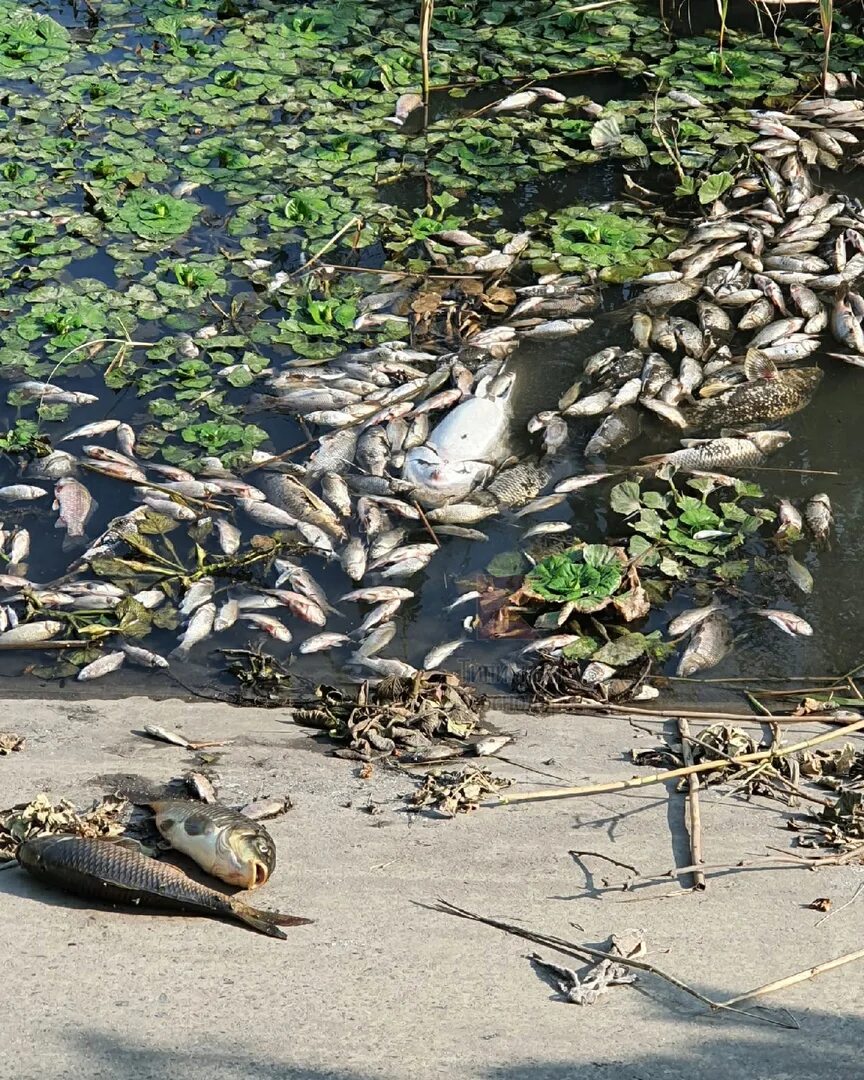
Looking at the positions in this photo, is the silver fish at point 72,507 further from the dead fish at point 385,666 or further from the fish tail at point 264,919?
the fish tail at point 264,919

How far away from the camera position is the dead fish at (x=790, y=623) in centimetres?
479

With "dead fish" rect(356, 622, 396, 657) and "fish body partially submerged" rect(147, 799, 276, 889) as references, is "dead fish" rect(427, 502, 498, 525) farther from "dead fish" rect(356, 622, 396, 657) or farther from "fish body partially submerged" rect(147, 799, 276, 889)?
→ "fish body partially submerged" rect(147, 799, 276, 889)

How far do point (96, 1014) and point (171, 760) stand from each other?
1.21m

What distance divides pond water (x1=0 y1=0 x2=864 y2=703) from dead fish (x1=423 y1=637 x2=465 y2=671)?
4cm

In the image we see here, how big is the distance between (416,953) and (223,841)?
2.05 ft

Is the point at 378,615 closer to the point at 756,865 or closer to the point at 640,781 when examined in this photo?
the point at 640,781

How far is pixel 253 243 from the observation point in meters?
7.07

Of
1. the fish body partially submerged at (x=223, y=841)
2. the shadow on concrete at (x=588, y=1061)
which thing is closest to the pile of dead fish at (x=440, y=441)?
the fish body partially submerged at (x=223, y=841)

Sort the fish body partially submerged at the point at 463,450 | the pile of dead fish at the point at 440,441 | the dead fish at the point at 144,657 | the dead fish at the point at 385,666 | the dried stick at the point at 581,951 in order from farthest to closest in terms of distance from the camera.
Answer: the fish body partially submerged at the point at 463,450 → the pile of dead fish at the point at 440,441 → the dead fish at the point at 144,657 → the dead fish at the point at 385,666 → the dried stick at the point at 581,951

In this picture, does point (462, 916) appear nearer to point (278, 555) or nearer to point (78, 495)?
point (278, 555)

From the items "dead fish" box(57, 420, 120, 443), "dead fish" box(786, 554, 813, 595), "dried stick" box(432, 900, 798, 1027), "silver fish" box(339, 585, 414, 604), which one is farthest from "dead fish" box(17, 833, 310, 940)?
"dead fish" box(57, 420, 120, 443)

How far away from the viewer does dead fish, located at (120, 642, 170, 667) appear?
4703 mm

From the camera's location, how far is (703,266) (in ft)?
22.0

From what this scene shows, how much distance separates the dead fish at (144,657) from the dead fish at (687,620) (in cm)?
191
